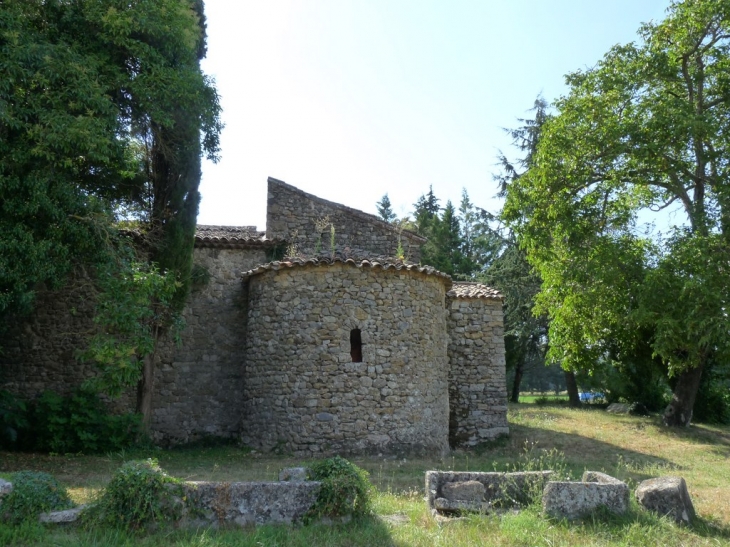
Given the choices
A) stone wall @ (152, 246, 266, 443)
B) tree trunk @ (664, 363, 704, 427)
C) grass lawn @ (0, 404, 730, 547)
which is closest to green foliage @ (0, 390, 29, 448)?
grass lawn @ (0, 404, 730, 547)

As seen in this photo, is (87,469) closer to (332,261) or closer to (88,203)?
(88,203)

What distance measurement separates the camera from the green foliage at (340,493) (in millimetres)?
5957

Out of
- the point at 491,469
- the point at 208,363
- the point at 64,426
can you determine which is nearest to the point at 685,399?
the point at 491,469

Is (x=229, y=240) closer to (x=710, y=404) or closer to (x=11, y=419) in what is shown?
(x=11, y=419)

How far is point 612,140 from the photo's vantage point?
16031 millimetres

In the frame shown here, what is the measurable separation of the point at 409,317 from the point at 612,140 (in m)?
8.00

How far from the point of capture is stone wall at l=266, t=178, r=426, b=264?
1538cm

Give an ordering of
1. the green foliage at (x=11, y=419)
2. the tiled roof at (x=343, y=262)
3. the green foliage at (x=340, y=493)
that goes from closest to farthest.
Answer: the green foliage at (x=340, y=493) → the green foliage at (x=11, y=419) → the tiled roof at (x=343, y=262)

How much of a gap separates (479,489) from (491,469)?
4964 mm

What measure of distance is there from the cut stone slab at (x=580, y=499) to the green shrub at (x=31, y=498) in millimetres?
4878

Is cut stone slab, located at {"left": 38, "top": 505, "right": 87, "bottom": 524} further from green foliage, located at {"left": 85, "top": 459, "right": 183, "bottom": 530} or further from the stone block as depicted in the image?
the stone block

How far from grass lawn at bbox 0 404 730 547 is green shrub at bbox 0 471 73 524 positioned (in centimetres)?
26

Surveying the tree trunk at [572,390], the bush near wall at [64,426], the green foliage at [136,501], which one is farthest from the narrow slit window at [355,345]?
the tree trunk at [572,390]

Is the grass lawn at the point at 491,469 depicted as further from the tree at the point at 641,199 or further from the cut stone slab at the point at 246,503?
the tree at the point at 641,199
